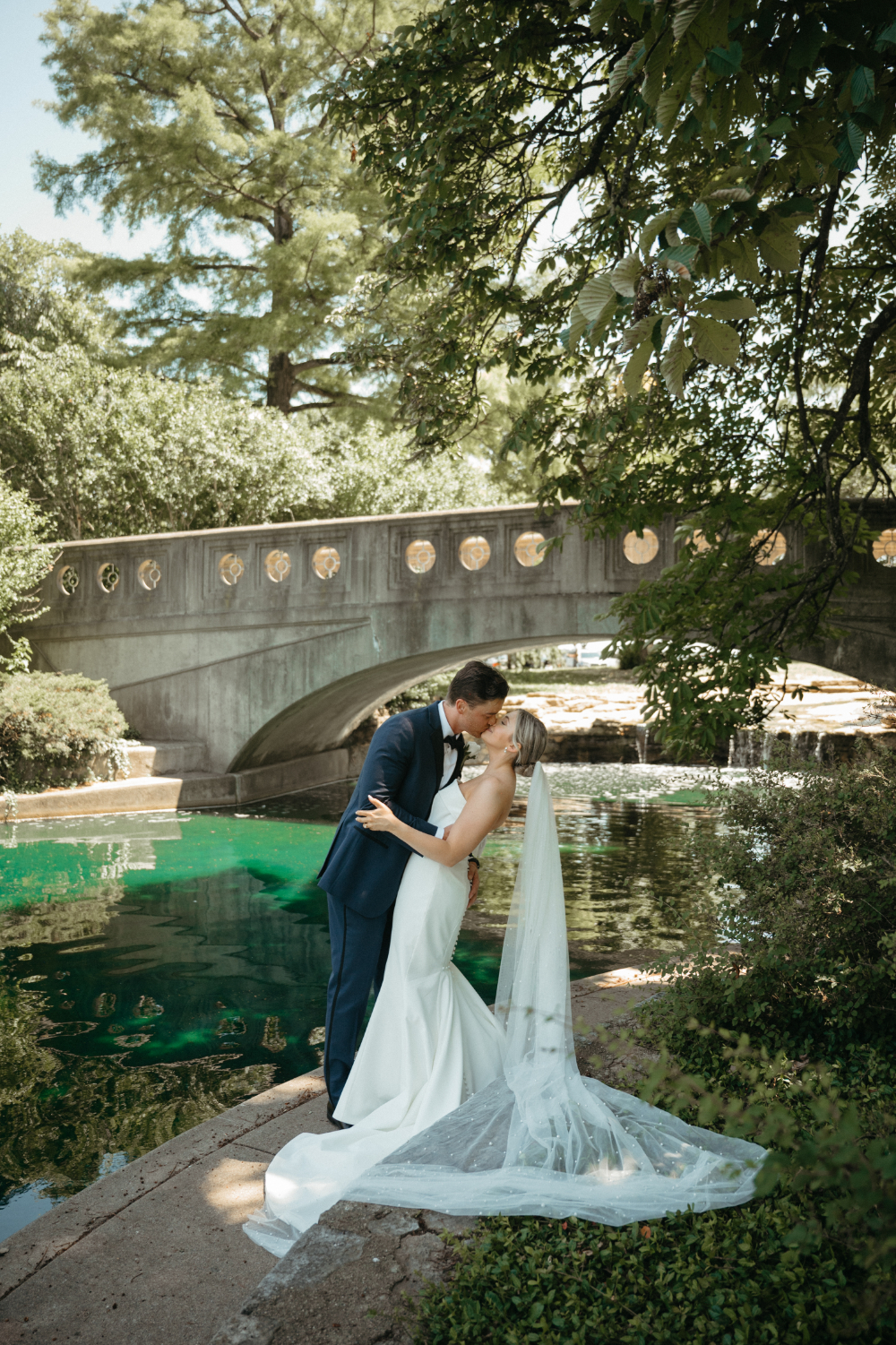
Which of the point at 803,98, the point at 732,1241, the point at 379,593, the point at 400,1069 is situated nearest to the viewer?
the point at 732,1241

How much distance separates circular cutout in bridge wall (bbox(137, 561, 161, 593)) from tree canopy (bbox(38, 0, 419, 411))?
6.24 meters

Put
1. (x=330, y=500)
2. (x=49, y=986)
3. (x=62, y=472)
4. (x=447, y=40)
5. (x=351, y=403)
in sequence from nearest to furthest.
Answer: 1. (x=447, y=40)
2. (x=49, y=986)
3. (x=62, y=472)
4. (x=330, y=500)
5. (x=351, y=403)

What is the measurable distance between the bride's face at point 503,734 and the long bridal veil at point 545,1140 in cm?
28

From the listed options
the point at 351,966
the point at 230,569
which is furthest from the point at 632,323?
the point at 230,569

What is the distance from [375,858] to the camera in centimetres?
407

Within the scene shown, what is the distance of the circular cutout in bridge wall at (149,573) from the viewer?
52.8 feet

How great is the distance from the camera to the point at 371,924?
13.4ft

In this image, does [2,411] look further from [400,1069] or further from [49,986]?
[400,1069]

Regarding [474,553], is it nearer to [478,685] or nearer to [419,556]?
[419,556]

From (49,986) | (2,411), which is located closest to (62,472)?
(2,411)

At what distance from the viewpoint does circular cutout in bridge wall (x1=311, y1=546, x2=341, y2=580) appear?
A: 14.9m

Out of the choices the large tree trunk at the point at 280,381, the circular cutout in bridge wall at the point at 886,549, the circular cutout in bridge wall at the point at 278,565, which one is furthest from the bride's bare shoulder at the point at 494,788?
the large tree trunk at the point at 280,381

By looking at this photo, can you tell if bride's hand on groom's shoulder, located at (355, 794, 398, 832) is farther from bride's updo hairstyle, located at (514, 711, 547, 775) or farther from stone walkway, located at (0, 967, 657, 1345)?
stone walkway, located at (0, 967, 657, 1345)

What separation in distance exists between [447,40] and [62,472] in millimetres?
15343
